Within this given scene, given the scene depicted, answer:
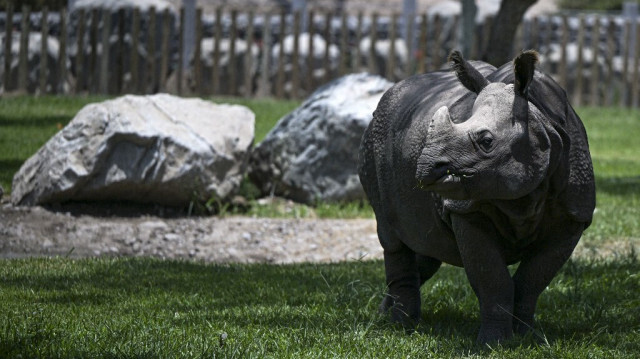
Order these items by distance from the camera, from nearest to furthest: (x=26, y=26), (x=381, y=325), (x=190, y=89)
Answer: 1. (x=381, y=325)
2. (x=26, y=26)
3. (x=190, y=89)

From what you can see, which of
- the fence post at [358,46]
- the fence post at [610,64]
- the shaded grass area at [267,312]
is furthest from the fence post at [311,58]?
the shaded grass area at [267,312]

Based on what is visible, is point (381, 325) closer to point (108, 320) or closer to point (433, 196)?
point (433, 196)

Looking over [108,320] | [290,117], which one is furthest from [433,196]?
[290,117]

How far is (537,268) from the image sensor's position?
5.21m

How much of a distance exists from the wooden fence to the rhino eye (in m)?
11.9

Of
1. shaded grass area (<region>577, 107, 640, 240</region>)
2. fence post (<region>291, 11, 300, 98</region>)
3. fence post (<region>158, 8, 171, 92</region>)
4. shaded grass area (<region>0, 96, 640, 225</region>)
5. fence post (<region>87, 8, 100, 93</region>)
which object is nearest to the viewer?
shaded grass area (<region>577, 107, 640, 240</region>)

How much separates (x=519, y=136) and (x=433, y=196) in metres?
0.71

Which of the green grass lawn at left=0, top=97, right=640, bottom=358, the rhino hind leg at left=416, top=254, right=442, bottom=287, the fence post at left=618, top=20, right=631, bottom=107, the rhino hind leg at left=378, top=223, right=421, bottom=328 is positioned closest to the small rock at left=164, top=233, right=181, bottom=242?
the green grass lawn at left=0, top=97, right=640, bottom=358

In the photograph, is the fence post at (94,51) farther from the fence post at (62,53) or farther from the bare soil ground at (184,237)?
the bare soil ground at (184,237)

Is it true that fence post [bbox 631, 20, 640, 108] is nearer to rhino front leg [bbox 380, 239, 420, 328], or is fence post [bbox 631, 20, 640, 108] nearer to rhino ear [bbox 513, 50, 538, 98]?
rhino front leg [bbox 380, 239, 420, 328]

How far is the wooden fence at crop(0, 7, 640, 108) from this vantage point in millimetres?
16000

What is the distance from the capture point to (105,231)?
9547 mm

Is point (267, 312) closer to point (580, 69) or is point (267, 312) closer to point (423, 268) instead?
point (423, 268)

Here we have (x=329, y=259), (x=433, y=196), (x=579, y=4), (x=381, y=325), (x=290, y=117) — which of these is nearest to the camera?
(x=433, y=196)
